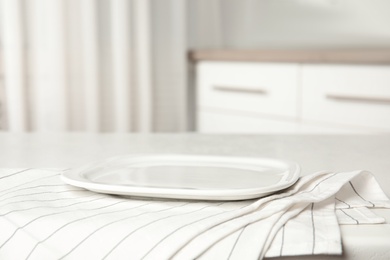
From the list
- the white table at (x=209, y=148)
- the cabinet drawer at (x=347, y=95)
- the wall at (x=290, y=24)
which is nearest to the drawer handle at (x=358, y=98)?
the cabinet drawer at (x=347, y=95)

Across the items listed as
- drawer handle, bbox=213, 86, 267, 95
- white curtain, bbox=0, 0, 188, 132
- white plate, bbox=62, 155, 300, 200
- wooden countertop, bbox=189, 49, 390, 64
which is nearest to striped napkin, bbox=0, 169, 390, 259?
white plate, bbox=62, 155, 300, 200

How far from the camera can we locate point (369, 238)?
0.38m

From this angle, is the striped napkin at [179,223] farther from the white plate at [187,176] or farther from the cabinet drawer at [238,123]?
the cabinet drawer at [238,123]

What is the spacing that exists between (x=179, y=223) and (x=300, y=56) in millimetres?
2067

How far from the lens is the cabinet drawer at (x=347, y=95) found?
2.17 meters

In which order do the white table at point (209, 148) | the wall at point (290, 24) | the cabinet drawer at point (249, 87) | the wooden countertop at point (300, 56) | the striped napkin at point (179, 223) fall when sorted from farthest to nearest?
the wall at point (290, 24) → the cabinet drawer at point (249, 87) → the wooden countertop at point (300, 56) → the white table at point (209, 148) → the striped napkin at point (179, 223)

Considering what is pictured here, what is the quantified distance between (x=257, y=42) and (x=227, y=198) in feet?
9.18

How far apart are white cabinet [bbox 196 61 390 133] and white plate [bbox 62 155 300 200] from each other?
1.68 metres

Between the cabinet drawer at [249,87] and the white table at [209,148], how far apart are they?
5.17ft

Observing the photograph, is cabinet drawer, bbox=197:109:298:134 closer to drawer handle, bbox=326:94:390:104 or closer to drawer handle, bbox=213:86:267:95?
drawer handle, bbox=213:86:267:95

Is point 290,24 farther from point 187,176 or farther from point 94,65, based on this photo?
point 187,176

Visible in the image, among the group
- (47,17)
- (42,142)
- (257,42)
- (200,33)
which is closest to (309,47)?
(257,42)

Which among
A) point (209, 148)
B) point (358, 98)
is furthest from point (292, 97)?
point (209, 148)

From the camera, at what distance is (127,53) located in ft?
8.46
